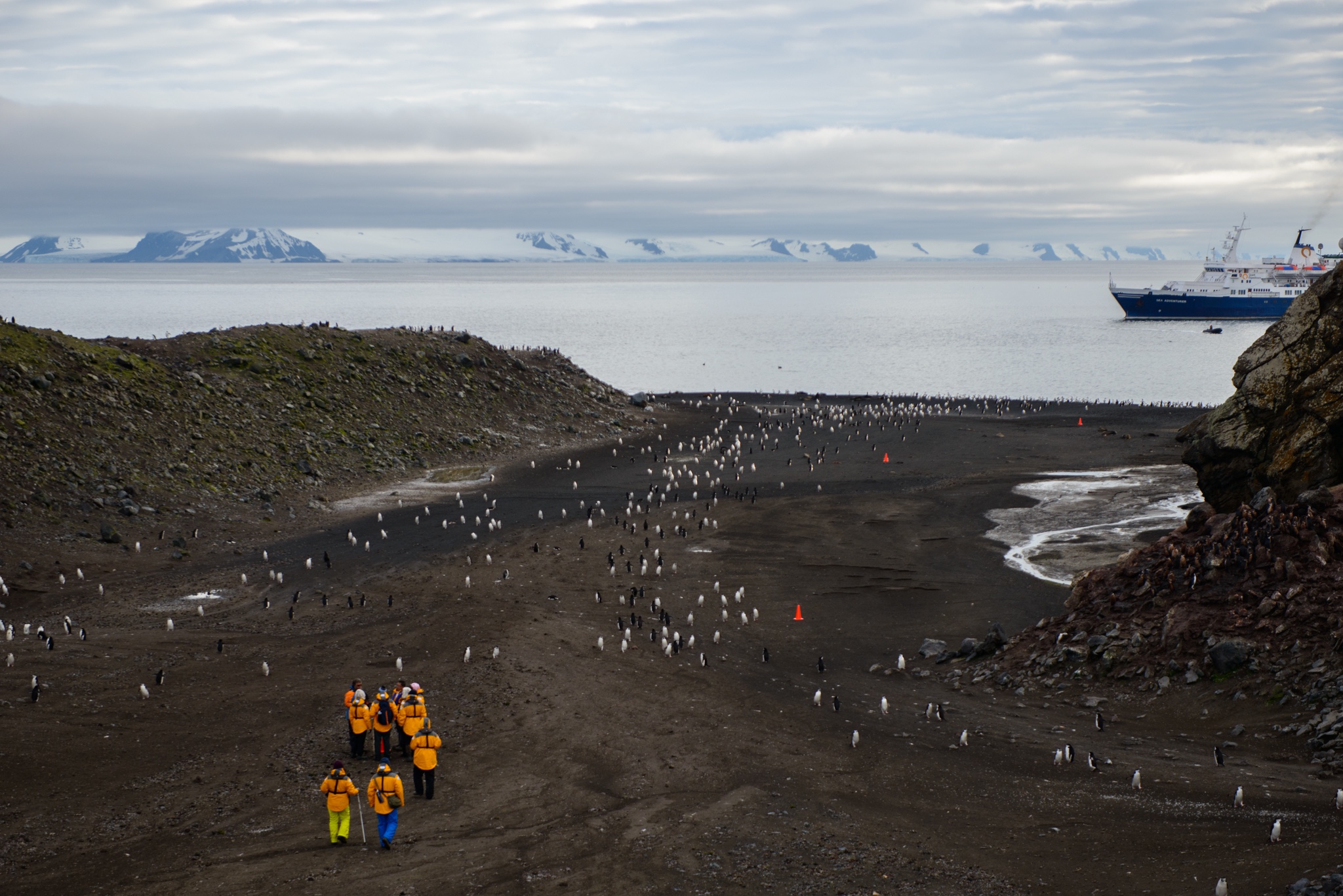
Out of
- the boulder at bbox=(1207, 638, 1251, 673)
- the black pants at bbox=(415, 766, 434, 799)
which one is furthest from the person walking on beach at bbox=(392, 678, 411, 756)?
the boulder at bbox=(1207, 638, 1251, 673)

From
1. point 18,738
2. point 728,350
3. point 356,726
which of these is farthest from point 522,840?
point 728,350

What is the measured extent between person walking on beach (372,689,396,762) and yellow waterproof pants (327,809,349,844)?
3.10 metres

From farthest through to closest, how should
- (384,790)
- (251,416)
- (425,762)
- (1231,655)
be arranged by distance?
(251,416), (1231,655), (425,762), (384,790)

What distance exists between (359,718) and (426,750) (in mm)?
2522

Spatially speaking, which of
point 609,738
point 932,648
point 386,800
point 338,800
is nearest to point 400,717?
point 338,800

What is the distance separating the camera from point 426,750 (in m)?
17.5

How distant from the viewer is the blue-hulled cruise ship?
162 m

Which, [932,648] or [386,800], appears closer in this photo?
[386,800]

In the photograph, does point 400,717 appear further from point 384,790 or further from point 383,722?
point 384,790

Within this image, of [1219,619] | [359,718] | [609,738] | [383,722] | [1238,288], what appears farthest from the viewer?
[1238,288]

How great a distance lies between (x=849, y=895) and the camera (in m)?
14.5

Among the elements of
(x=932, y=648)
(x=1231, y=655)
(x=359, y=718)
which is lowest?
(x=932, y=648)

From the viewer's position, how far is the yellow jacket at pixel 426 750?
57.3 feet

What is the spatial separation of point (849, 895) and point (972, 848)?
101 inches
